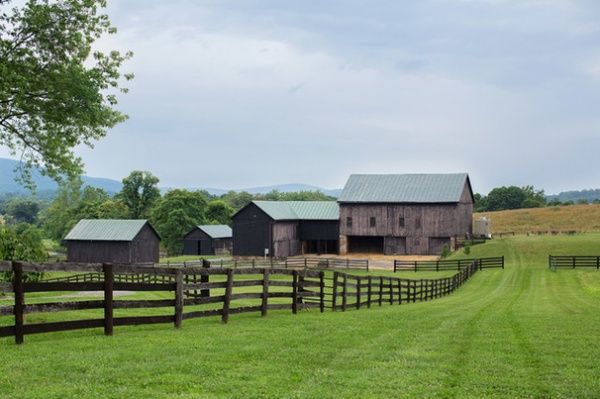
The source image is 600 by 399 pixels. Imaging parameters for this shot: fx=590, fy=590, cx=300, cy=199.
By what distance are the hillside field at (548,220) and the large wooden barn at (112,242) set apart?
1951 inches

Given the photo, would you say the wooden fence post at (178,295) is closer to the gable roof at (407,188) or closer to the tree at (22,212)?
the gable roof at (407,188)

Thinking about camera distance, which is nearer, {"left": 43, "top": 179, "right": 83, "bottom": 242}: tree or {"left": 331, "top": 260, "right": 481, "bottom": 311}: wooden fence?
{"left": 331, "top": 260, "right": 481, "bottom": 311}: wooden fence

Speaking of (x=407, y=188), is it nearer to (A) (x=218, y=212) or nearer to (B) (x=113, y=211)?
(A) (x=218, y=212)

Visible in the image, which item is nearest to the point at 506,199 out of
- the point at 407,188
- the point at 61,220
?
the point at 407,188

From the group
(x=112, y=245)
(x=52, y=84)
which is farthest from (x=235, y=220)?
(x=52, y=84)

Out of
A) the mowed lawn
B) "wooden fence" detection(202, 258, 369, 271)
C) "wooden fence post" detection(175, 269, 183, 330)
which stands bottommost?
"wooden fence" detection(202, 258, 369, 271)

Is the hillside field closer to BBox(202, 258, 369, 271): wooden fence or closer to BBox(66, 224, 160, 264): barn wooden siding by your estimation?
BBox(202, 258, 369, 271): wooden fence

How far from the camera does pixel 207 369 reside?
8.18 m

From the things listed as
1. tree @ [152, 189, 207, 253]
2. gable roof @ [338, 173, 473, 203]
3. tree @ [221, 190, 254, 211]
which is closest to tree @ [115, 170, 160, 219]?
tree @ [152, 189, 207, 253]

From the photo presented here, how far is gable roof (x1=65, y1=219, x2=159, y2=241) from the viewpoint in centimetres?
6769

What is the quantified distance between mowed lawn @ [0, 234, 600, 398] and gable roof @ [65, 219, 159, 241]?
5620 cm

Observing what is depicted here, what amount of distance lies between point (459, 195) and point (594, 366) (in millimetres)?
60769

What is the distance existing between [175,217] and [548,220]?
59782 millimetres

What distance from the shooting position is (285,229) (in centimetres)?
7256
